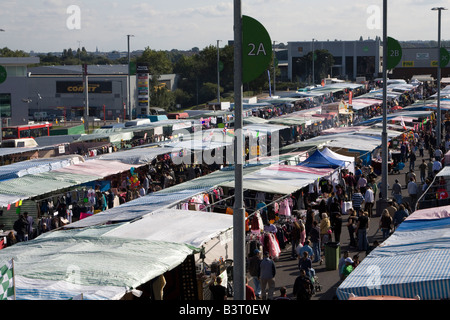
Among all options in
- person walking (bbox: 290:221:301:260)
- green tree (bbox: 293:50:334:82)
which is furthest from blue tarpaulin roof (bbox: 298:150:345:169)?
green tree (bbox: 293:50:334:82)

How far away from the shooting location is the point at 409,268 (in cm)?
1052

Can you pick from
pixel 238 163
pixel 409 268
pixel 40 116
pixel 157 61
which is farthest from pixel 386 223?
pixel 157 61

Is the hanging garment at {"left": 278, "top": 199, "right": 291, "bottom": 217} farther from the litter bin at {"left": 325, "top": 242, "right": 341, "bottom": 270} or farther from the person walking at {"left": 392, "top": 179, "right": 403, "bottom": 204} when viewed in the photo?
the person walking at {"left": 392, "top": 179, "right": 403, "bottom": 204}

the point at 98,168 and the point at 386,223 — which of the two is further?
the point at 98,168

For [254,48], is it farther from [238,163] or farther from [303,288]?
[303,288]

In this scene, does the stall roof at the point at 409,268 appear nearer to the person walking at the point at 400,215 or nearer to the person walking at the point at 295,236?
the person walking at the point at 295,236

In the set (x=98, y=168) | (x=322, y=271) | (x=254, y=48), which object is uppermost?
(x=254, y=48)

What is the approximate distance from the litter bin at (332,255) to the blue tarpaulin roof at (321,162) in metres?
7.10

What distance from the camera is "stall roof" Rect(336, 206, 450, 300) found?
9773 mm

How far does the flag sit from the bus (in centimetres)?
4204

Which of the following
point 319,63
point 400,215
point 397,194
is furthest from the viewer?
point 319,63

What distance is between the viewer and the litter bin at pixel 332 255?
52.2 feet

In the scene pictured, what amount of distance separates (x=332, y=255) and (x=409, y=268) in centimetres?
545

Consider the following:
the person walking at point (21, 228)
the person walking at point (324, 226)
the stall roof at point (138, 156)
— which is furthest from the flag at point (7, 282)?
the stall roof at point (138, 156)
